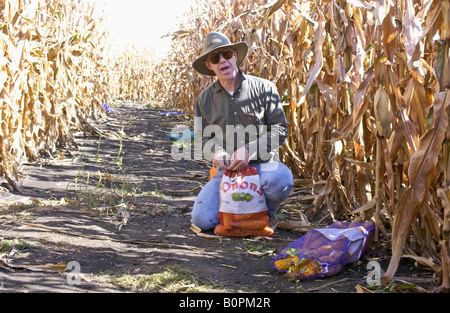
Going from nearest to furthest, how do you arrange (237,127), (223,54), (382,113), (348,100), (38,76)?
(382,113) → (348,100) → (223,54) → (237,127) → (38,76)

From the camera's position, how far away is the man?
3.13 meters

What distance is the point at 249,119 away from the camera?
128 inches

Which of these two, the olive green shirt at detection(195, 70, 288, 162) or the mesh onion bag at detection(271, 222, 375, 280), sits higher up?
the olive green shirt at detection(195, 70, 288, 162)

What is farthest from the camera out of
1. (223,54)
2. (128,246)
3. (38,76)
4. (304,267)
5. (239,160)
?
(38,76)

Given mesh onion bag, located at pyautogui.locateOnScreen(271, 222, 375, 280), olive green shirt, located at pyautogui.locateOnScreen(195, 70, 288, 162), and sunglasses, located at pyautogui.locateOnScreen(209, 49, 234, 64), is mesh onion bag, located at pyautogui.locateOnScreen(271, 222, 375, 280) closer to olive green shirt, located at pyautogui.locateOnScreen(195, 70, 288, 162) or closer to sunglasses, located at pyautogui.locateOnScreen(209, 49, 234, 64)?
olive green shirt, located at pyautogui.locateOnScreen(195, 70, 288, 162)

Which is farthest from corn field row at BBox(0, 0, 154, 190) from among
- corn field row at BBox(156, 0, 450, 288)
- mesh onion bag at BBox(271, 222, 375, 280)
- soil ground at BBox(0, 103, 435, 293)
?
mesh onion bag at BBox(271, 222, 375, 280)

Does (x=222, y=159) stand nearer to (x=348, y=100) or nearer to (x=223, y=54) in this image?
(x=223, y=54)

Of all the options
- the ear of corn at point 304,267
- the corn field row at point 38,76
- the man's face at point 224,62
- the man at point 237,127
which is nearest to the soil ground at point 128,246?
the ear of corn at point 304,267

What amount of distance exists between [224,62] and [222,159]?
580mm

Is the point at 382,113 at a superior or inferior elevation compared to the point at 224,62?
inferior

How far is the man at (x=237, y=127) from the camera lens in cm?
313

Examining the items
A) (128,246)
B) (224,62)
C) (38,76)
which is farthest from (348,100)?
(38,76)

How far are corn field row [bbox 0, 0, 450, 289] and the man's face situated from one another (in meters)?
0.19

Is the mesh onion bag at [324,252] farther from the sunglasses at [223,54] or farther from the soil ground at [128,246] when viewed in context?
the sunglasses at [223,54]
